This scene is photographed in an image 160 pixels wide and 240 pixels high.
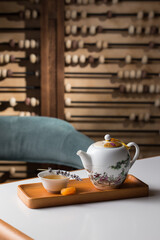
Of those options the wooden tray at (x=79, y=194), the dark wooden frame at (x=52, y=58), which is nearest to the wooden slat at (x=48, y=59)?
the dark wooden frame at (x=52, y=58)

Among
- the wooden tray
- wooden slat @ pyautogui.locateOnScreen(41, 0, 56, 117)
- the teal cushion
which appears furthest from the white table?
wooden slat @ pyautogui.locateOnScreen(41, 0, 56, 117)

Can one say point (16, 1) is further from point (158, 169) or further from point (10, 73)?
point (158, 169)

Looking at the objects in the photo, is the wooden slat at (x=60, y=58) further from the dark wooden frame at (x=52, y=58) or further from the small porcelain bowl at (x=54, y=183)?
the small porcelain bowl at (x=54, y=183)

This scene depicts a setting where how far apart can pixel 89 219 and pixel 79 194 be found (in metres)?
0.13

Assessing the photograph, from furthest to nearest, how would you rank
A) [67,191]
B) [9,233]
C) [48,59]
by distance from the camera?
[48,59] < [67,191] < [9,233]

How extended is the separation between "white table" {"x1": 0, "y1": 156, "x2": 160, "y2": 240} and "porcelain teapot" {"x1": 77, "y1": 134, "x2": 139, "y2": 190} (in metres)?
0.07

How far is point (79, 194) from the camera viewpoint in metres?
1.14

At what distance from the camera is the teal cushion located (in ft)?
8.04

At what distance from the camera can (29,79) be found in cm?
338

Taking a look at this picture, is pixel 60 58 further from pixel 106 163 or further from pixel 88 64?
pixel 106 163

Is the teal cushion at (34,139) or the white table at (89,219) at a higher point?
the white table at (89,219)

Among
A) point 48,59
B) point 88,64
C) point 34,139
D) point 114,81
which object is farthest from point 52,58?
point 34,139

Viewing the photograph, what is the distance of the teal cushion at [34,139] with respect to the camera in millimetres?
2451

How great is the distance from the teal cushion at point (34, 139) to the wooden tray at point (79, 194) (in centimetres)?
118
